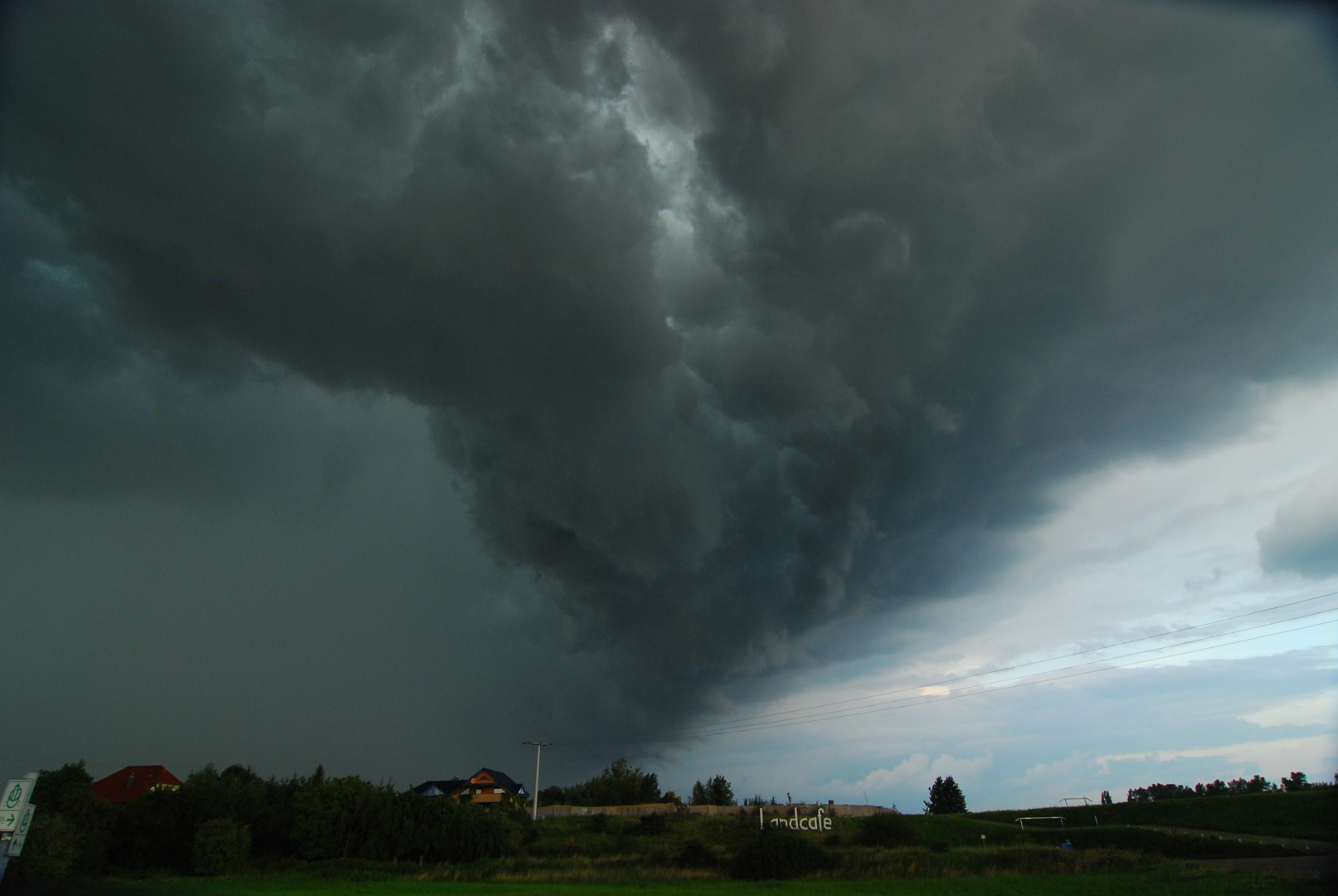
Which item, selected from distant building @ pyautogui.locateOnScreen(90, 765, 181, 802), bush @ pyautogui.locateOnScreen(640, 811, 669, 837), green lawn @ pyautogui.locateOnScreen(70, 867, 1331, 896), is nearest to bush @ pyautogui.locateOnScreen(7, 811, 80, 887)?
green lawn @ pyautogui.locateOnScreen(70, 867, 1331, 896)

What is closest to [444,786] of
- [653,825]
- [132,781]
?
[132,781]

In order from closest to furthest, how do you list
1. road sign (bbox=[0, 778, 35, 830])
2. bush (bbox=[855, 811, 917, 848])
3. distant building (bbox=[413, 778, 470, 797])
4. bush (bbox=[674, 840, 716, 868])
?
road sign (bbox=[0, 778, 35, 830])
bush (bbox=[674, 840, 716, 868])
bush (bbox=[855, 811, 917, 848])
distant building (bbox=[413, 778, 470, 797])

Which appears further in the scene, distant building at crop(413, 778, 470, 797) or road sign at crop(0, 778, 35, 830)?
distant building at crop(413, 778, 470, 797)

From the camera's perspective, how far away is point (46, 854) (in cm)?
4000

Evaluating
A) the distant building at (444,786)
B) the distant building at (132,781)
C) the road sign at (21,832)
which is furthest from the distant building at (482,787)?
the road sign at (21,832)

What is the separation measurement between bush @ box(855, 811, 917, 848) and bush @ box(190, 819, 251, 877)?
201 feet

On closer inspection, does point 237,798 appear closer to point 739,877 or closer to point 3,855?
point 739,877

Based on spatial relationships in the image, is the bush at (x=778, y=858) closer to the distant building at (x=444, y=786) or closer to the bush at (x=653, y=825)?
the bush at (x=653, y=825)

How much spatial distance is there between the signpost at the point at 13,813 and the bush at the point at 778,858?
1837 inches

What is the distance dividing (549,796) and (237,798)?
333ft

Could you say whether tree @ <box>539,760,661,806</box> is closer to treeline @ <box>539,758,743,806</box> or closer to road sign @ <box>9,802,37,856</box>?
treeline @ <box>539,758,743,806</box>

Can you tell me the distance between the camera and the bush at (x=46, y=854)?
39500 mm

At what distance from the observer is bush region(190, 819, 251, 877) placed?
179 ft

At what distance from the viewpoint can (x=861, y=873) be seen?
51.7 meters
